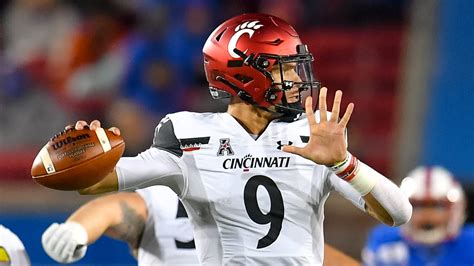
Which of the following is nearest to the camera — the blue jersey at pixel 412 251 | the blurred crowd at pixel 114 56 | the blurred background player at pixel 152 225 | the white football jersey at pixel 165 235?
the blurred background player at pixel 152 225

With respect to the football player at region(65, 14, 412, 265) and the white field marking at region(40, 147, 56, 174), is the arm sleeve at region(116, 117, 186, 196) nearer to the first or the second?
the football player at region(65, 14, 412, 265)

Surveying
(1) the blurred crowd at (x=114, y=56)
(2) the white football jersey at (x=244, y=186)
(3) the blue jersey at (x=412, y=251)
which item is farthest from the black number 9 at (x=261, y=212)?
(1) the blurred crowd at (x=114, y=56)

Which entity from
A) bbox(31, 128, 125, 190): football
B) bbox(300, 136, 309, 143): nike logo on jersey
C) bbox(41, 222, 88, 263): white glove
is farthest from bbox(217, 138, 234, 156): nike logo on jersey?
bbox(41, 222, 88, 263): white glove

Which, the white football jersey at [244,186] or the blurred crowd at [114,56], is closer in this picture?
the white football jersey at [244,186]

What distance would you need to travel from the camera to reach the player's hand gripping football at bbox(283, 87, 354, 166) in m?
2.98

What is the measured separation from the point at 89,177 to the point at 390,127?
15.2ft

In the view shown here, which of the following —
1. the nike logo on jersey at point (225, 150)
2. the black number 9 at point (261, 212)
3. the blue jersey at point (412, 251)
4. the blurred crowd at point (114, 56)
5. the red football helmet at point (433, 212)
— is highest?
the nike logo on jersey at point (225, 150)

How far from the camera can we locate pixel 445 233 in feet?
18.2

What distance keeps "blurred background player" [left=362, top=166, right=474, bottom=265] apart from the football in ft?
8.93

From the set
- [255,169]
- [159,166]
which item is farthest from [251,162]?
[159,166]

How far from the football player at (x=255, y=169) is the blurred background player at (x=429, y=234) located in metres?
2.35

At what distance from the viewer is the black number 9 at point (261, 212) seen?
3.19 meters

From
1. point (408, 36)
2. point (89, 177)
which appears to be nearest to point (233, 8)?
point (408, 36)

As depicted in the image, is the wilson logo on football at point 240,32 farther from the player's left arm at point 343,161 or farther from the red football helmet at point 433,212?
the red football helmet at point 433,212
